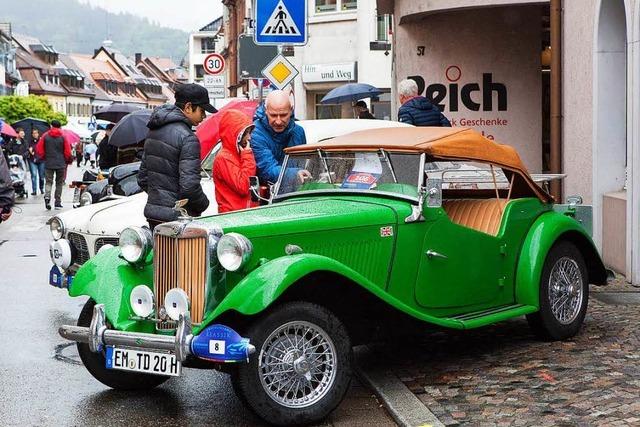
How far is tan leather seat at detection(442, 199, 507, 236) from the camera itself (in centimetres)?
784

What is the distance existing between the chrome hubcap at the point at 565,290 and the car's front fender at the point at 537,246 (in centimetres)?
20

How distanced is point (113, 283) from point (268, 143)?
2381mm

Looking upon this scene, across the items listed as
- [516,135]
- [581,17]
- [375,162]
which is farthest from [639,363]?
[516,135]

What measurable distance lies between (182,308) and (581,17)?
7967 mm

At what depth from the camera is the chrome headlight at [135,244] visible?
6629mm

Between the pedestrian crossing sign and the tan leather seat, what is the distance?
609cm

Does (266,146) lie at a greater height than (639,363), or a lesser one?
greater

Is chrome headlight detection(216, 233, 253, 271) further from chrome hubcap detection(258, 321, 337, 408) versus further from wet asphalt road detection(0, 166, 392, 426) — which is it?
wet asphalt road detection(0, 166, 392, 426)

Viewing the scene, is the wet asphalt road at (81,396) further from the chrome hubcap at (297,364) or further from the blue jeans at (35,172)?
the blue jeans at (35,172)

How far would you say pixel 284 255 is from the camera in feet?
20.8

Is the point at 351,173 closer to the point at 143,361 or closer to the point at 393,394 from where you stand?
the point at 393,394

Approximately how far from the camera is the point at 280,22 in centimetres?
1367

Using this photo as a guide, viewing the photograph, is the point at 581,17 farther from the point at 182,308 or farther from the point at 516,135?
the point at 182,308

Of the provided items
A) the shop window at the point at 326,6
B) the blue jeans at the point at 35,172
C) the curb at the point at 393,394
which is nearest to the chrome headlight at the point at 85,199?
the curb at the point at 393,394
